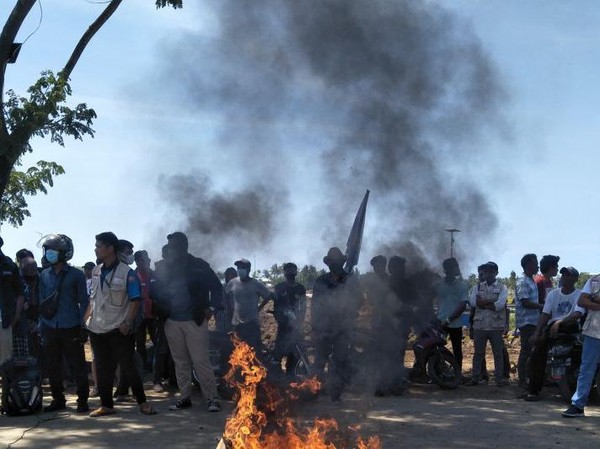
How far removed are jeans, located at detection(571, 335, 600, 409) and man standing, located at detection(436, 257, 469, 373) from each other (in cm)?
262

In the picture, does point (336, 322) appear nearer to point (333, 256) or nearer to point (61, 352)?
point (333, 256)

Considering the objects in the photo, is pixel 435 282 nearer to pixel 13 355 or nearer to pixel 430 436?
pixel 430 436

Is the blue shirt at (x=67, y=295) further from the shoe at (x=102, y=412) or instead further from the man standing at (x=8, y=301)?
the shoe at (x=102, y=412)

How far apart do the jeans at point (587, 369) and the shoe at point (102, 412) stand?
4737mm

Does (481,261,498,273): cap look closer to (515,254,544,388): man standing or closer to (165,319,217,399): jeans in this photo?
(515,254,544,388): man standing

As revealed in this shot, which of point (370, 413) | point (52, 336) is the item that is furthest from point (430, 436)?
point (52, 336)

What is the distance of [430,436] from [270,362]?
90.1 inches

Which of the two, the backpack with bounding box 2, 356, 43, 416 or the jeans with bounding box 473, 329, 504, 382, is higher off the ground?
the jeans with bounding box 473, 329, 504, 382

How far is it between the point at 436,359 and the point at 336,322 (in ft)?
6.14

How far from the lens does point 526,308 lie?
9.91m

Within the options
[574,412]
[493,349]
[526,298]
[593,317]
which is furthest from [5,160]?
[574,412]

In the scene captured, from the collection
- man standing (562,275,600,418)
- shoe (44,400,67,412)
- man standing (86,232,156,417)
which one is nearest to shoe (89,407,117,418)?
man standing (86,232,156,417)

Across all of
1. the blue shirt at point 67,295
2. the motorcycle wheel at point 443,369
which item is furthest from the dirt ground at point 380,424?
the blue shirt at point 67,295

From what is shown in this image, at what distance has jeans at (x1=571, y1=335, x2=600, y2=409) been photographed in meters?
7.86
